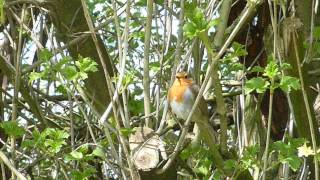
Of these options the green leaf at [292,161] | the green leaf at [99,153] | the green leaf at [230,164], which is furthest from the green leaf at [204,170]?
the green leaf at [99,153]

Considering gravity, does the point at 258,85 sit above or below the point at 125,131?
above

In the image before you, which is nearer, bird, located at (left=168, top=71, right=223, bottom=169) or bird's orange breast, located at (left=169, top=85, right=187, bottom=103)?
bird, located at (left=168, top=71, right=223, bottom=169)

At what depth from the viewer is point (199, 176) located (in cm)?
295

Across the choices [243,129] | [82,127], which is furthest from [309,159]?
[82,127]

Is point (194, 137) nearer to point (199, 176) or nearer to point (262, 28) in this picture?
point (199, 176)

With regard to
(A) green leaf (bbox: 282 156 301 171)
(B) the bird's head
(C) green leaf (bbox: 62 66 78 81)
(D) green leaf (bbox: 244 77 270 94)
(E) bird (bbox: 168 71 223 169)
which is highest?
(C) green leaf (bbox: 62 66 78 81)

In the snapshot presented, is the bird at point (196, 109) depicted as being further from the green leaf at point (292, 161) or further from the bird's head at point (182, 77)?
the green leaf at point (292, 161)

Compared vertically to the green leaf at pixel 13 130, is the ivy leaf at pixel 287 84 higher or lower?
higher

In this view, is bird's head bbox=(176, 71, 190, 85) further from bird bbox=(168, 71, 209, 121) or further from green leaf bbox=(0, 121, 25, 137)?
green leaf bbox=(0, 121, 25, 137)

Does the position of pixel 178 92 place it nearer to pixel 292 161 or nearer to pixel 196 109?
pixel 196 109

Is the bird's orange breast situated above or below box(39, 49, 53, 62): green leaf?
below

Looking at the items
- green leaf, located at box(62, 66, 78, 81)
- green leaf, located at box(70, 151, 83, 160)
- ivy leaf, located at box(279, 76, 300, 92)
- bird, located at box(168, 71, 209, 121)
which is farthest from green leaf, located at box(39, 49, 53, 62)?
ivy leaf, located at box(279, 76, 300, 92)

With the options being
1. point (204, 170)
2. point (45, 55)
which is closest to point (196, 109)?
point (204, 170)

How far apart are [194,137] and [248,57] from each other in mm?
850
